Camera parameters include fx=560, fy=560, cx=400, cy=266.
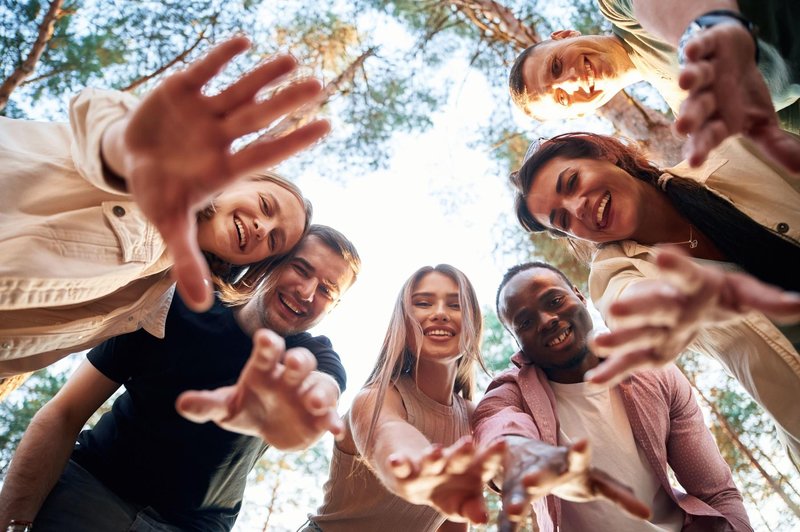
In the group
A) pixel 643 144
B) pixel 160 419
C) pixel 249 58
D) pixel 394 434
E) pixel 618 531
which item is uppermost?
pixel 249 58

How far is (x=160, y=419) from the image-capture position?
2.52 m

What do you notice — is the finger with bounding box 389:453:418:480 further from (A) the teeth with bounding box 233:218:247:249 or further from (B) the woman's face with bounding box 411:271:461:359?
(A) the teeth with bounding box 233:218:247:249

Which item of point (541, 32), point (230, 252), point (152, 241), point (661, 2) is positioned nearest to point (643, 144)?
point (541, 32)

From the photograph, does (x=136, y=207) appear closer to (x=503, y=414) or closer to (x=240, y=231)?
(x=240, y=231)

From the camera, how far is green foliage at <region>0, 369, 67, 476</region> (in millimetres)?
4566

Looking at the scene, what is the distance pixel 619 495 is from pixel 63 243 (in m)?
1.92

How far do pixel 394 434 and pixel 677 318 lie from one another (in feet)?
3.62

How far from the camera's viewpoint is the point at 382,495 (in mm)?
2637

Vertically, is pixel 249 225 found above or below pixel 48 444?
above

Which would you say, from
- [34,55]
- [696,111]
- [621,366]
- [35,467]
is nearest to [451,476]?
[621,366]

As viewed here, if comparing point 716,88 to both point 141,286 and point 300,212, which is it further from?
point 141,286

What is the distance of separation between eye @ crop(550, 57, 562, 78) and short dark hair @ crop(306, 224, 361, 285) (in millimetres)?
1444

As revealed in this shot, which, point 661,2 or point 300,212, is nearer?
point 661,2

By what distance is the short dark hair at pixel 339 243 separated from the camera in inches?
115
